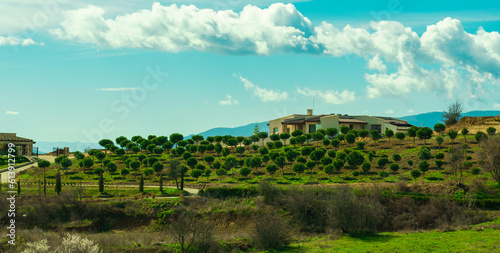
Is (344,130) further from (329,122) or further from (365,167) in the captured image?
(365,167)

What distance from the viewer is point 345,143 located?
67688 millimetres

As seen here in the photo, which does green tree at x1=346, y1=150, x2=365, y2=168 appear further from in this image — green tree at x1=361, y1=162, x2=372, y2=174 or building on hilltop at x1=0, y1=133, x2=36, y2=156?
building on hilltop at x1=0, y1=133, x2=36, y2=156

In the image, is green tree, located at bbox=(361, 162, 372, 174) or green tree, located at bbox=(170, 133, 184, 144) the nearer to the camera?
green tree, located at bbox=(361, 162, 372, 174)

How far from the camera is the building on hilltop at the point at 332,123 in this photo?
77.2 m

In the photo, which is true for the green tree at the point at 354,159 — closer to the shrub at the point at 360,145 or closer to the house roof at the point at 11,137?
the shrub at the point at 360,145

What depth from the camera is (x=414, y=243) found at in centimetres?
2484

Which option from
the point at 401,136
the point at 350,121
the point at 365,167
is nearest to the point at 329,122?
the point at 350,121

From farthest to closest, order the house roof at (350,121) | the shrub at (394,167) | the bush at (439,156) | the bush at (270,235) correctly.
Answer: the house roof at (350,121), the bush at (439,156), the shrub at (394,167), the bush at (270,235)

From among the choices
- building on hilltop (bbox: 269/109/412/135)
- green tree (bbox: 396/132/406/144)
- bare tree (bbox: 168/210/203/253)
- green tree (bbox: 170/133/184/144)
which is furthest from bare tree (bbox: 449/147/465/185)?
green tree (bbox: 170/133/184/144)

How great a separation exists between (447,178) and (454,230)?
1917cm

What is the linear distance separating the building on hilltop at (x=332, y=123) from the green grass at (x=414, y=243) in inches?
1928

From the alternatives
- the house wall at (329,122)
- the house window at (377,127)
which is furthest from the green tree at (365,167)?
the house window at (377,127)

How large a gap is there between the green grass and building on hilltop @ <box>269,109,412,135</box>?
4896cm

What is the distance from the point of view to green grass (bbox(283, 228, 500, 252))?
23.1 meters
